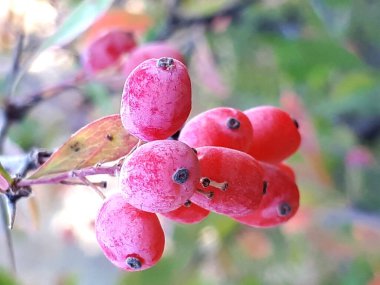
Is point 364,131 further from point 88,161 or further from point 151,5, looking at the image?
point 88,161

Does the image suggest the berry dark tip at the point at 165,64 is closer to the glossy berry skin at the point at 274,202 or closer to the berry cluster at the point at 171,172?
the berry cluster at the point at 171,172

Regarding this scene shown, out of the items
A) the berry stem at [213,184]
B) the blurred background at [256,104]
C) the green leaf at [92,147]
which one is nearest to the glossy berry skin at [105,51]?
the blurred background at [256,104]

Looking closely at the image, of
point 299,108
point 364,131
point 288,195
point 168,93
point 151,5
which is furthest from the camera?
point 364,131

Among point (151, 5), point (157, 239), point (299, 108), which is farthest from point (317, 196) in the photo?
point (157, 239)

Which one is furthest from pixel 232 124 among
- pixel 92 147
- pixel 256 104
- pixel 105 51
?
pixel 256 104

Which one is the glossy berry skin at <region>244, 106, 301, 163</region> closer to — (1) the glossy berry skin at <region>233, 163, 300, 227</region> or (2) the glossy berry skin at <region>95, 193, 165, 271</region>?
(1) the glossy berry skin at <region>233, 163, 300, 227</region>

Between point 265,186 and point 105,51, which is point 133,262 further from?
point 105,51

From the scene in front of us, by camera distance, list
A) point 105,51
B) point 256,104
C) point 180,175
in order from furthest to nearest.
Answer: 1. point 256,104
2. point 105,51
3. point 180,175
